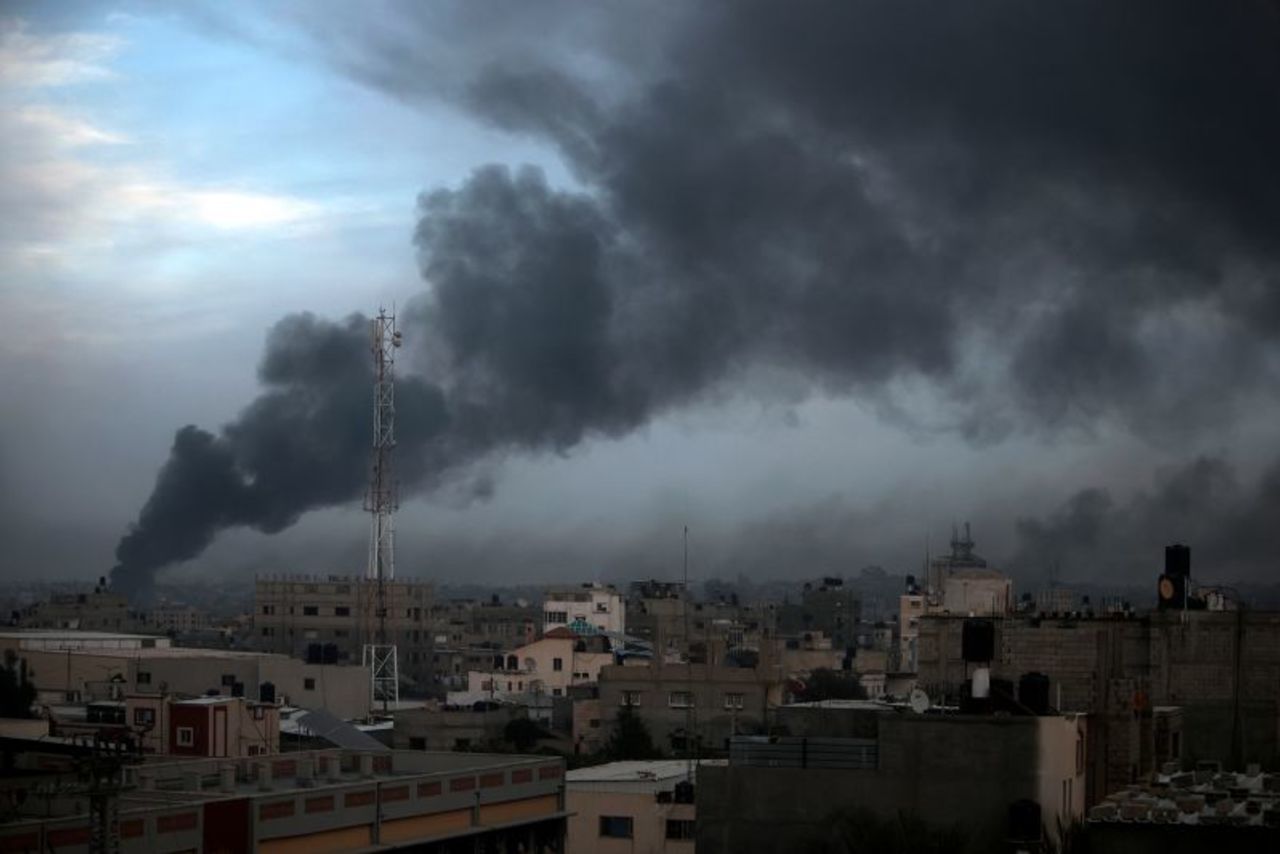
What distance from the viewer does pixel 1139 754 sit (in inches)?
1667

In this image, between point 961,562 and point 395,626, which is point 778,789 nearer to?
point 395,626

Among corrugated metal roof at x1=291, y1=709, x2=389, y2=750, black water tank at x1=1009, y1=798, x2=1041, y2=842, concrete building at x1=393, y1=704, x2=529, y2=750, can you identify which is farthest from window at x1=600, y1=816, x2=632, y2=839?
concrete building at x1=393, y1=704, x2=529, y2=750

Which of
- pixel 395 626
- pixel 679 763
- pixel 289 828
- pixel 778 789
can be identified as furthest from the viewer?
pixel 395 626

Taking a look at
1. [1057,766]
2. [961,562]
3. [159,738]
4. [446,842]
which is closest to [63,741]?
[446,842]

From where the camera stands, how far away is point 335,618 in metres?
147

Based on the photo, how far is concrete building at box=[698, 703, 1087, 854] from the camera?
1379 inches

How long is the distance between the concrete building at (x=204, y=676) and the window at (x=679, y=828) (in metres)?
39.9

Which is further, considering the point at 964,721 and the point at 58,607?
the point at 58,607

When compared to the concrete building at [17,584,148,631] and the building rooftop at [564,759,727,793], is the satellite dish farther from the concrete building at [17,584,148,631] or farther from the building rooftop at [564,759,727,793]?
the concrete building at [17,584,148,631]

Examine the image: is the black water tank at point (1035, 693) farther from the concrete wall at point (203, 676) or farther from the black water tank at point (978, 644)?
the concrete wall at point (203, 676)

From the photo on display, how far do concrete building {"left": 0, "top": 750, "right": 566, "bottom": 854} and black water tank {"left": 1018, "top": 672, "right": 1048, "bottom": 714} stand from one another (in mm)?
9035

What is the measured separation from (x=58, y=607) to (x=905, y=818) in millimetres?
133295

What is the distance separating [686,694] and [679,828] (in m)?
40.4

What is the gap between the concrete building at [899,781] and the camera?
35031 millimetres
